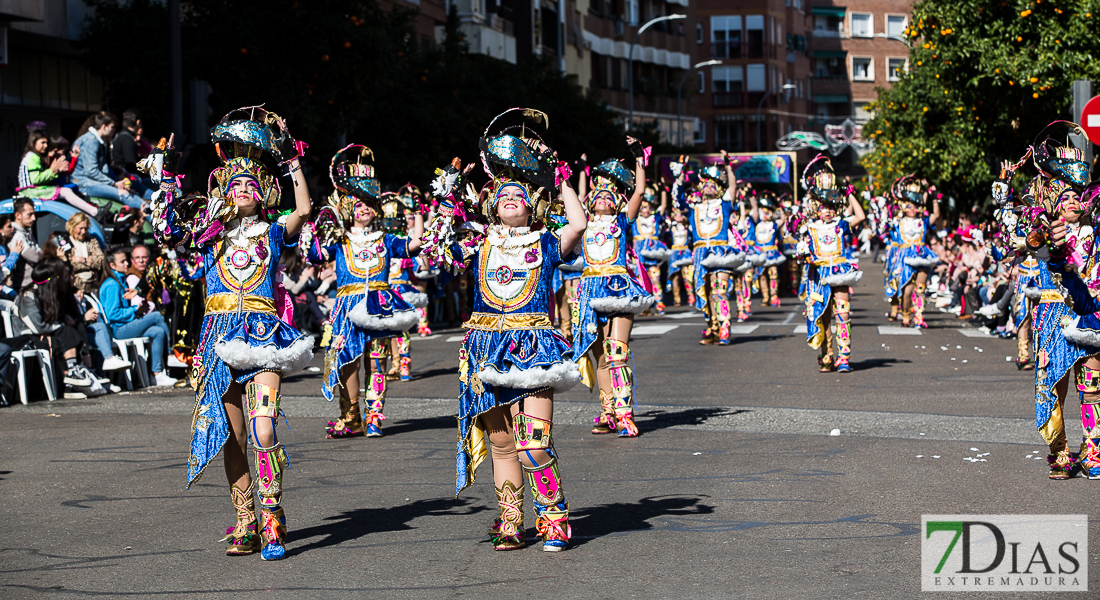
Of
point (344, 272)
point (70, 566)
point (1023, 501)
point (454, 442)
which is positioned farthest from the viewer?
point (344, 272)

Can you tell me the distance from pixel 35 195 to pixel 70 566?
1146 centimetres

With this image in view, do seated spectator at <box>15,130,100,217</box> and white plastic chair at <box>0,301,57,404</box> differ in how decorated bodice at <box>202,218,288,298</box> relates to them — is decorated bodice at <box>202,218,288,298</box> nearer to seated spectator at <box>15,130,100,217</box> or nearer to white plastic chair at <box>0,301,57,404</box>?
white plastic chair at <box>0,301,57,404</box>

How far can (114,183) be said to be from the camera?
18703 mm

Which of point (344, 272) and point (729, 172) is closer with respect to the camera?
point (344, 272)

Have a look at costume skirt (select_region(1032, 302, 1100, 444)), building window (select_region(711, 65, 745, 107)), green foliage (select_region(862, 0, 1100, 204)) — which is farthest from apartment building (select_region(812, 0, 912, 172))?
costume skirt (select_region(1032, 302, 1100, 444))

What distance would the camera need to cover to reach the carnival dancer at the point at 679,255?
26250mm

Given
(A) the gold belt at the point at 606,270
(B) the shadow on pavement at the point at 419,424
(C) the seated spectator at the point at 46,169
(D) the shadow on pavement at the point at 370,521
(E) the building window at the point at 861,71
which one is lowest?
(B) the shadow on pavement at the point at 419,424

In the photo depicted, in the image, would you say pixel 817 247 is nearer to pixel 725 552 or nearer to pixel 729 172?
pixel 729 172

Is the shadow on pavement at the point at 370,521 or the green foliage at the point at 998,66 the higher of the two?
the green foliage at the point at 998,66

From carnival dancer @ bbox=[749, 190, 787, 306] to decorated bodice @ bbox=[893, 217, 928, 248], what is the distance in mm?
3882

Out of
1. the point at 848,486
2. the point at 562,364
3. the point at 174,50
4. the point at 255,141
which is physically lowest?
the point at 848,486

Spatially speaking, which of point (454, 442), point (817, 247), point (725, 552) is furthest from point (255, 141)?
point (817, 247)

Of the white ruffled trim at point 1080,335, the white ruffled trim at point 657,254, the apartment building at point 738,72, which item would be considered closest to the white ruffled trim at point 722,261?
the white ruffled trim at point 657,254

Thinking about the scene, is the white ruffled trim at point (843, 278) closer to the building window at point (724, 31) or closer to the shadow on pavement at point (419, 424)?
the shadow on pavement at point (419, 424)
